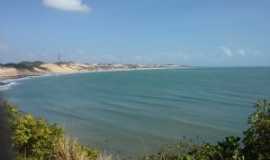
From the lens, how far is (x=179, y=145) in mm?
5285

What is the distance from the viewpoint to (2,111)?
110 cm

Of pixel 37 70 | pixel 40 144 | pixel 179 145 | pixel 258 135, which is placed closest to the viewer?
pixel 258 135

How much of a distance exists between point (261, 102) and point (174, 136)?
13.4 m

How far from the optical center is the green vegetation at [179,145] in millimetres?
4469

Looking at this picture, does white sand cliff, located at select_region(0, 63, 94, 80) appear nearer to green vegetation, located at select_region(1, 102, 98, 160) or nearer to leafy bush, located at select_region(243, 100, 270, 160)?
green vegetation, located at select_region(1, 102, 98, 160)

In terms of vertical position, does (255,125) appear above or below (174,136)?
above

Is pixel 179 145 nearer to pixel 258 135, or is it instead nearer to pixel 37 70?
pixel 258 135

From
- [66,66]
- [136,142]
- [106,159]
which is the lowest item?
[136,142]

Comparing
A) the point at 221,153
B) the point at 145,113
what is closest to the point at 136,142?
the point at 145,113

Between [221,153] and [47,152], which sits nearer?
[221,153]

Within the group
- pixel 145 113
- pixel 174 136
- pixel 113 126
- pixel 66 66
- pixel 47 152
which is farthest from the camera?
pixel 66 66

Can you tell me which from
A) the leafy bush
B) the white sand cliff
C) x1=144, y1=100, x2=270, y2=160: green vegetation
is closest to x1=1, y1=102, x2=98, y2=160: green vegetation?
x1=144, y1=100, x2=270, y2=160: green vegetation

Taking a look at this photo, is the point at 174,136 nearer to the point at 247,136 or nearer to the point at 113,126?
the point at 113,126

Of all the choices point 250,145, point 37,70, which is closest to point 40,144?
point 250,145
